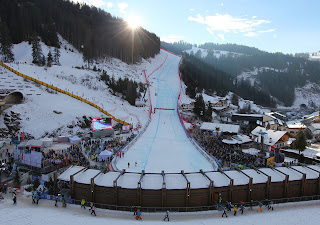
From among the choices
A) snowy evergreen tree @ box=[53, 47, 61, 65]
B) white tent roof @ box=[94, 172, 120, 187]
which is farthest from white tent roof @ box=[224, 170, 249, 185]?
snowy evergreen tree @ box=[53, 47, 61, 65]

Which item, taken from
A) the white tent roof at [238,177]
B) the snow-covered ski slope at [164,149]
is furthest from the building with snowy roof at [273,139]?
the white tent roof at [238,177]

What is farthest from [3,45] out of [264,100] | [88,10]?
[264,100]

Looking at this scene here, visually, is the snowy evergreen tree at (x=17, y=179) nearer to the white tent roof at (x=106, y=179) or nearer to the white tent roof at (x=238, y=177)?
the white tent roof at (x=106, y=179)

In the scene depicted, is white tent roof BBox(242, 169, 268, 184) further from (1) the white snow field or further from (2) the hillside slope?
(2) the hillside slope

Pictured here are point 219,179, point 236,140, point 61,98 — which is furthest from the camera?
point 61,98

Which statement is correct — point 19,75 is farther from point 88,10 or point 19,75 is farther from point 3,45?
point 88,10

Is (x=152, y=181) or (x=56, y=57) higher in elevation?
(x=56, y=57)

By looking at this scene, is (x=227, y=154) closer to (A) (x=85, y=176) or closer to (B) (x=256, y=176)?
(B) (x=256, y=176)

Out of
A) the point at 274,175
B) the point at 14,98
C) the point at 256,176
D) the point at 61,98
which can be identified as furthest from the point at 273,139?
the point at 14,98
